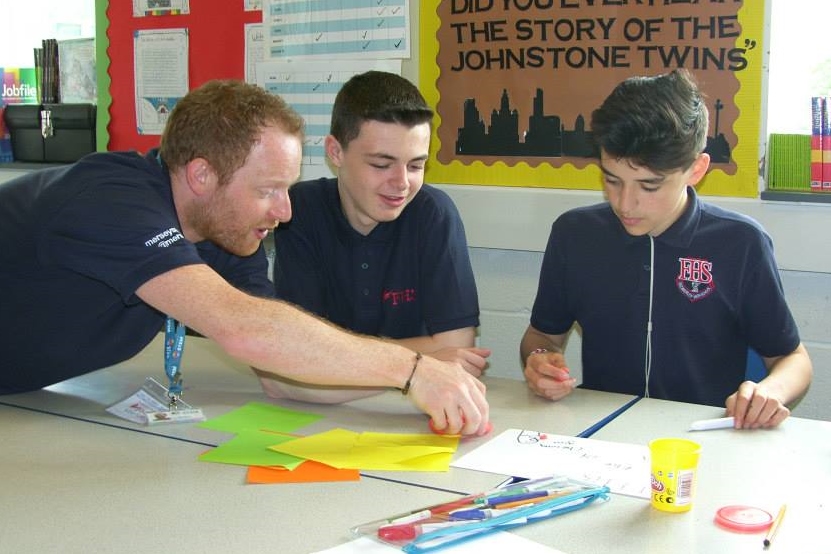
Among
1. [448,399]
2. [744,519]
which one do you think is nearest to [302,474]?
[448,399]

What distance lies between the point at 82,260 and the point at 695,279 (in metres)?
1.33

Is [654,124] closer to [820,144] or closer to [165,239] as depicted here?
[820,144]

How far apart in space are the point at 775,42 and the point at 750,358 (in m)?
1.11

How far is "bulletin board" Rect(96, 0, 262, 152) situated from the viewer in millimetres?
3531

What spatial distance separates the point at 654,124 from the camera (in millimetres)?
1990

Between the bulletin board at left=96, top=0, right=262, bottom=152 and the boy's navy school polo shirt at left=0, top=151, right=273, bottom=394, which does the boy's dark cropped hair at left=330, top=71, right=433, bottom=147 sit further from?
the bulletin board at left=96, top=0, right=262, bottom=152

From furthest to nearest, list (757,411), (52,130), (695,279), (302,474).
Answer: (52,130), (695,279), (757,411), (302,474)

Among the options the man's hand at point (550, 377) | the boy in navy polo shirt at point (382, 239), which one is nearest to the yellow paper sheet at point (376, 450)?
the man's hand at point (550, 377)

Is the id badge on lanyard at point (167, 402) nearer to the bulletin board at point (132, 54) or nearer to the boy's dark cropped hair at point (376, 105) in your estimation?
the boy's dark cropped hair at point (376, 105)

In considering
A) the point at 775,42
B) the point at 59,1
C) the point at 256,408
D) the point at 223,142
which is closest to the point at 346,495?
the point at 256,408

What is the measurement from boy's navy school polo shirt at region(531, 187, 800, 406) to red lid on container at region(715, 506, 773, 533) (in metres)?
0.80

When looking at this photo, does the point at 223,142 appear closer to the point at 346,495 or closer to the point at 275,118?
the point at 275,118

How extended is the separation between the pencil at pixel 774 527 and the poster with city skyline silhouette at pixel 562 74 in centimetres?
156

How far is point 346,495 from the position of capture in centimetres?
139
